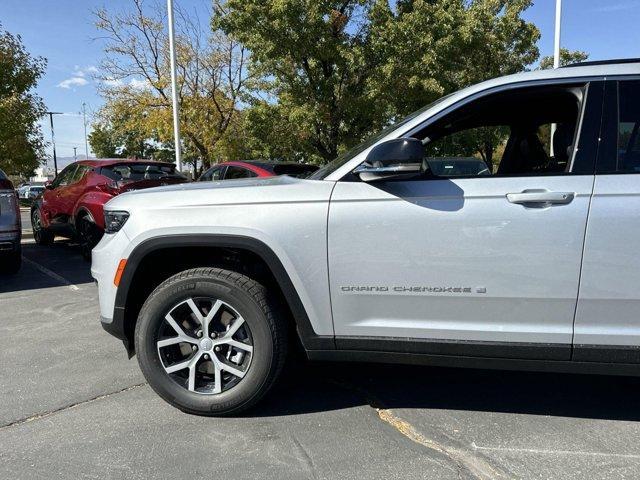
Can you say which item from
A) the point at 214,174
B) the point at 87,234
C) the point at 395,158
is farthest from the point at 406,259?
the point at 214,174

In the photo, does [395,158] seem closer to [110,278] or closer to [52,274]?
[110,278]

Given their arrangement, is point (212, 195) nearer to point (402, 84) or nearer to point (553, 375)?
point (553, 375)

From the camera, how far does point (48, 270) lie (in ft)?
25.7

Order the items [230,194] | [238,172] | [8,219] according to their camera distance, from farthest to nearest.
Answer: [238,172] < [8,219] < [230,194]

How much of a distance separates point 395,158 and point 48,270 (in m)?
6.97

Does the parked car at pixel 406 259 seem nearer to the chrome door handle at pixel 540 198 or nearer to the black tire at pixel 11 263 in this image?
the chrome door handle at pixel 540 198

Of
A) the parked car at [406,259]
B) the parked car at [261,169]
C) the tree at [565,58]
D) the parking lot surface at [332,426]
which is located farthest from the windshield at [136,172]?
the tree at [565,58]

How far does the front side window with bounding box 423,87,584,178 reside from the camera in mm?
2875

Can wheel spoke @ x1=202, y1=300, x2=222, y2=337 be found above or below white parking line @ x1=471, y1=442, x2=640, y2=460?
above

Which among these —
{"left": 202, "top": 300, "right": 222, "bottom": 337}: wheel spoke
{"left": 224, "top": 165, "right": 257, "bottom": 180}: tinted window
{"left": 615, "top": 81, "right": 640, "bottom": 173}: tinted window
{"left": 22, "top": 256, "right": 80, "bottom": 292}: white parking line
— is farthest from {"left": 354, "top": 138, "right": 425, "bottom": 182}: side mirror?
{"left": 224, "top": 165, "right": 257, "bottom": 180}: tinted window

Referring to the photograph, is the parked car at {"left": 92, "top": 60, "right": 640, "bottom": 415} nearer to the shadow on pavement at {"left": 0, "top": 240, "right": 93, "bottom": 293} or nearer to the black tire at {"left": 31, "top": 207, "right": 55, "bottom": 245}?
the shadow on pavement at {"left": 0, "top": 240, "right": 93, "bottom": 293}

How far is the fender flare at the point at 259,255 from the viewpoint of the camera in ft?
9.22

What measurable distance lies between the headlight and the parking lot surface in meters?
1.11

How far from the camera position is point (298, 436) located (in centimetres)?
287
